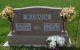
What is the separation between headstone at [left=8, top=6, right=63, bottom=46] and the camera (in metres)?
9.38

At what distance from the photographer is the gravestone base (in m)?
9.45

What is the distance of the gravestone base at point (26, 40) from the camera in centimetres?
945

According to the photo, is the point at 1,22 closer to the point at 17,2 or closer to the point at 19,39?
the point at 19,39

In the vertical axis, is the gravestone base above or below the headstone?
below

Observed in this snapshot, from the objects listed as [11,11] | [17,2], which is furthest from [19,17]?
[17,2]

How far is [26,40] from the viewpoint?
9.54m

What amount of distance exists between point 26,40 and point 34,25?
52 cm

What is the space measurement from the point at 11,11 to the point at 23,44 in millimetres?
1083

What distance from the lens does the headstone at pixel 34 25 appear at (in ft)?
30.8

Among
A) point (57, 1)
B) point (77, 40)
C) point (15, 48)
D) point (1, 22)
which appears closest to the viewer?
point (15, 48)

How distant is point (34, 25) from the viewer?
9.54 m

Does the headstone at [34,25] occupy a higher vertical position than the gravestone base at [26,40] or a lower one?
higher

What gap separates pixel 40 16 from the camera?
9.41 m

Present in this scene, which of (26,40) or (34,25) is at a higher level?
(34,25)
